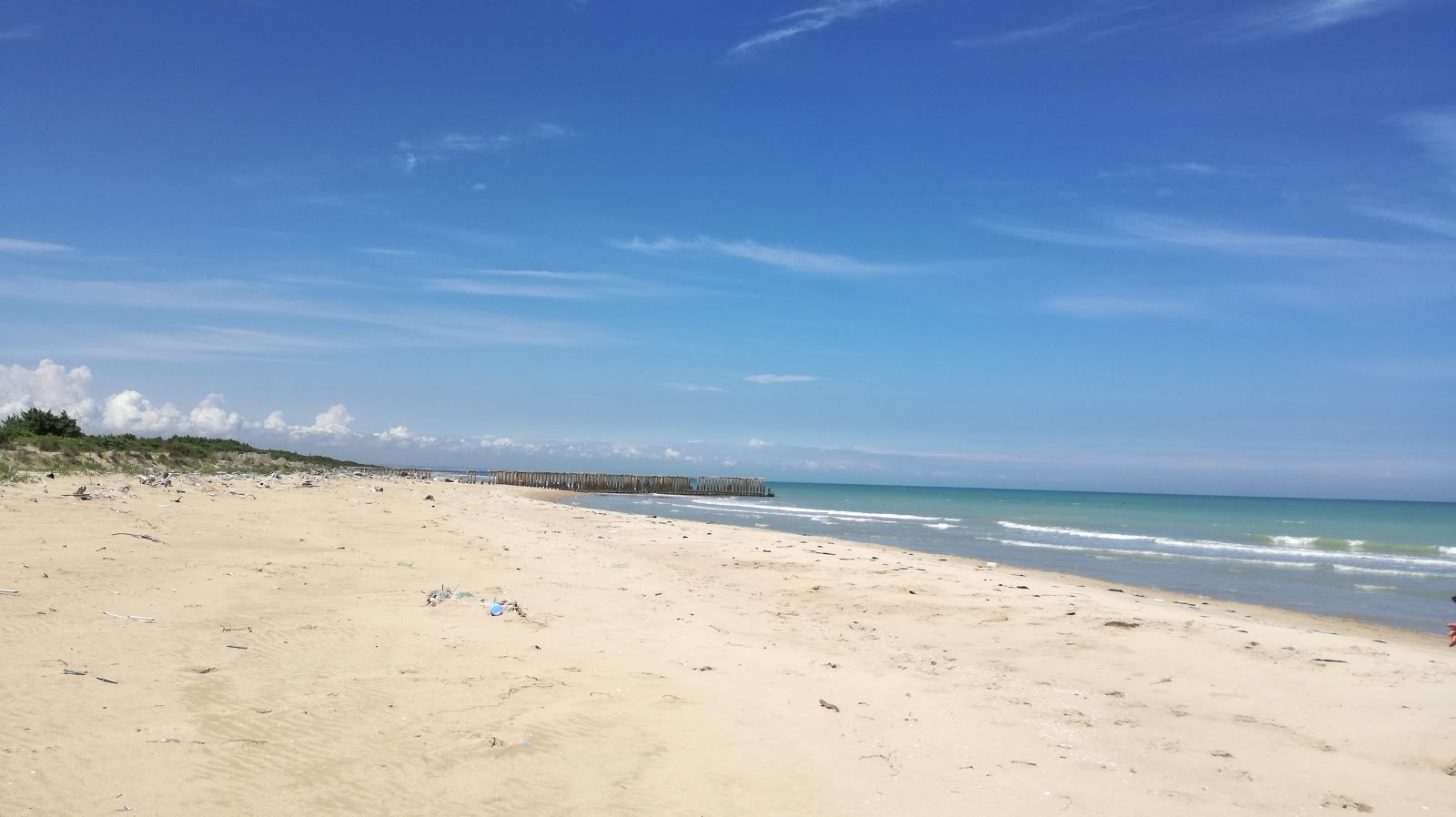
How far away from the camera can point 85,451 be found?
30.8 metres

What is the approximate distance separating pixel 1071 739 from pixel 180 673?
616 centimetres

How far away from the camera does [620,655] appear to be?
7.50m

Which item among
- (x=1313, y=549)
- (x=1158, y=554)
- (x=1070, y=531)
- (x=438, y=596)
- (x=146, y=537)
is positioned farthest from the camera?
(x=1070, y=531)

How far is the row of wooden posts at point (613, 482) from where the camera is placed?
68.2 m

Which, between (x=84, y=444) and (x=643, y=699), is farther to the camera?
(x=84, y=444)

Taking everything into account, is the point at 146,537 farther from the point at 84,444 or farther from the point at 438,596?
the point at 84,444

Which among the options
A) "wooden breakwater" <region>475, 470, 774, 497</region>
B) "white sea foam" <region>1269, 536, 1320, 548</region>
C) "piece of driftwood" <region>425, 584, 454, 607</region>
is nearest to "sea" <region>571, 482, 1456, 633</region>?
"white sea foam" <region>1269, 536, 1320, 548</region>

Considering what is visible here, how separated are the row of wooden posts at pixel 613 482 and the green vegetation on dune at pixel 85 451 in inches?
809

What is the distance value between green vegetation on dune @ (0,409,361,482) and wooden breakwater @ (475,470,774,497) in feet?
69.0

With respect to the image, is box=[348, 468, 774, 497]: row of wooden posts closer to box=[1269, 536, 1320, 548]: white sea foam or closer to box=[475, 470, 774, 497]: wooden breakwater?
box=[475, 470, 774, 497]: wooden breakwater

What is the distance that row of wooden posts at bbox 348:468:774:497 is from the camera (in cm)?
6825

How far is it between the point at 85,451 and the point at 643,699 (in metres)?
33.5

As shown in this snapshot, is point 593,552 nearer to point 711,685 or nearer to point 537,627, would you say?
point 537,627

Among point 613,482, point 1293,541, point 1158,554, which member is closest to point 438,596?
point 1158,554
